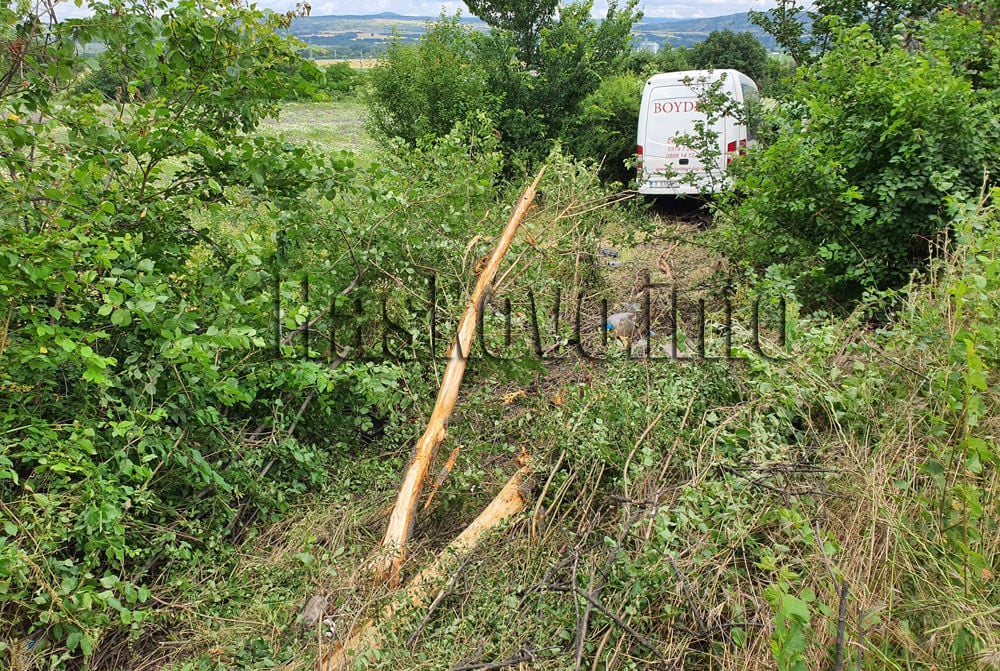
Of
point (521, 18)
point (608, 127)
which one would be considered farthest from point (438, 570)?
point (608, 127)

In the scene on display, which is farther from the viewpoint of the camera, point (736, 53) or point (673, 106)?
point (736, 53)

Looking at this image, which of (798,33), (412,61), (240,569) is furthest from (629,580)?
(412,61)

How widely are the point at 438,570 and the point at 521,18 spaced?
1027cm

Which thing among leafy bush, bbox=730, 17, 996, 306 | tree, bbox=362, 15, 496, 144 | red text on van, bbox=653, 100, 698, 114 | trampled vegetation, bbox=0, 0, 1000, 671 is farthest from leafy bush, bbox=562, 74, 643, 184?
trampled vegetation, bbox=0, 0, 1000, 671

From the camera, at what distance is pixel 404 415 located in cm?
408

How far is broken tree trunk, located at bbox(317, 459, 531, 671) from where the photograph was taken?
8.35ft

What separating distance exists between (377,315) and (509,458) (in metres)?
1.30

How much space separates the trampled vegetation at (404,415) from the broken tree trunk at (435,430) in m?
0.11

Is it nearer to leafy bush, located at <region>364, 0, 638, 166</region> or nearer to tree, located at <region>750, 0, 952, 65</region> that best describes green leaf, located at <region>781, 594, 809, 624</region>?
tree, located at <region>750, 0, 952, 65</region>

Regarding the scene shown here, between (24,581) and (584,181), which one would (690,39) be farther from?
(24,581)

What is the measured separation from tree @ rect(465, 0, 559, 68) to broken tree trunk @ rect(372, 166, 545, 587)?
745 centimetres

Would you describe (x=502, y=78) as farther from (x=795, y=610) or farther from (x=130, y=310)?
(x=795, y=610)

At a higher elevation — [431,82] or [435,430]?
[431,82]

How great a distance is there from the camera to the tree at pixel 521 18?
10922 mm
